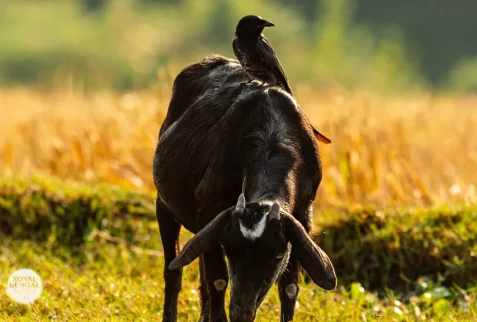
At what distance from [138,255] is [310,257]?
468 centimetres

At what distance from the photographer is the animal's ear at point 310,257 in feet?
16.0

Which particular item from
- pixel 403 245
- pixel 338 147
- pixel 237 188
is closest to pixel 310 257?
pixel 237 188

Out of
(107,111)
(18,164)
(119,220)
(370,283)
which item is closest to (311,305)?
(370,283)

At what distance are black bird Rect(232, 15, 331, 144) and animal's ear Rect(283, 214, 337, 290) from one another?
1711mm

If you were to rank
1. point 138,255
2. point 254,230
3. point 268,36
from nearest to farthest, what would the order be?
1. point 254,230
2. point 138,255
3. point 268,36

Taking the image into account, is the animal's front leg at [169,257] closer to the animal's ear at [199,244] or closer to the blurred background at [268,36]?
the animal's ear at [199,244]

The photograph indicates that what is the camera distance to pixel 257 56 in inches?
271

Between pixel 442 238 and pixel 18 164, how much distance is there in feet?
20.0

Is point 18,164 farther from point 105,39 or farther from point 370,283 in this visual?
point 105,39

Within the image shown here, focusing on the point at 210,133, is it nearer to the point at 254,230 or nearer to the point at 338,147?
the point at 254,230

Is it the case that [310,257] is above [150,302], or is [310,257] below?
above

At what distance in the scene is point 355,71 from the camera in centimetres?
5469

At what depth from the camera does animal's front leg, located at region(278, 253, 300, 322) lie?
5.81 m

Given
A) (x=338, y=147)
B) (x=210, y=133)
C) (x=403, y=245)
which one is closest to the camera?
(x=210, y=133)
